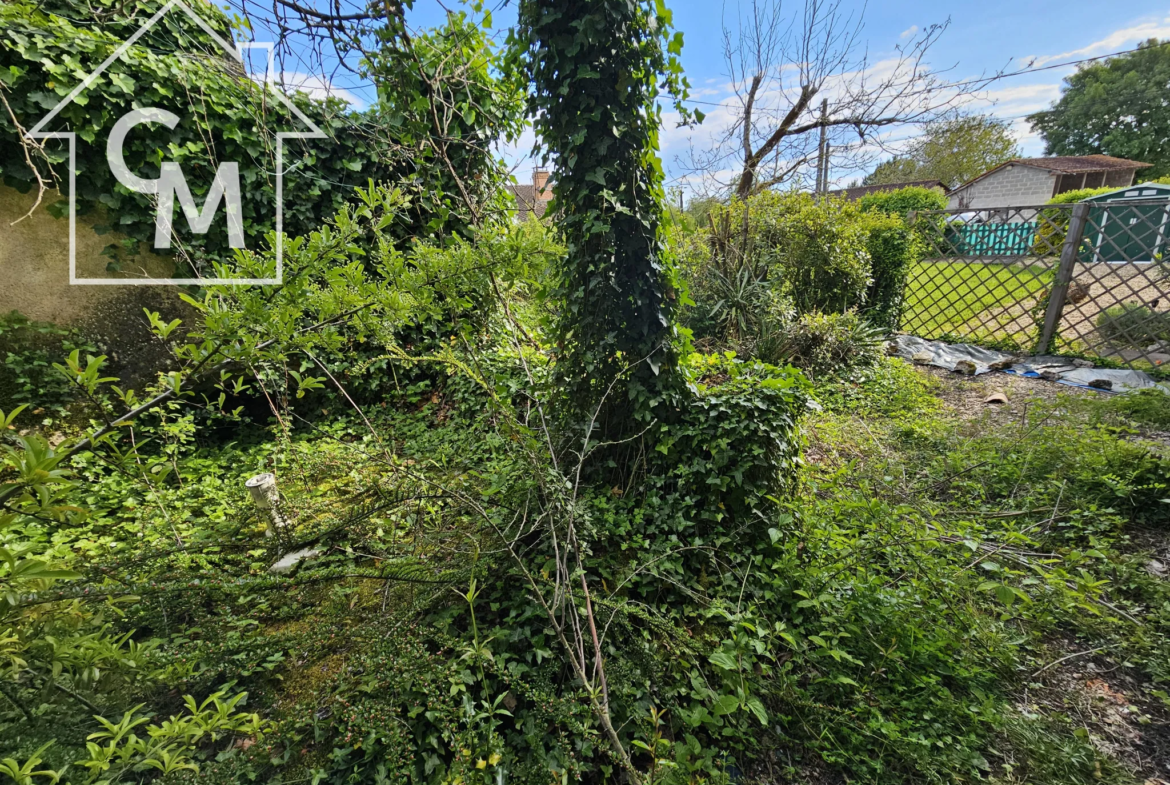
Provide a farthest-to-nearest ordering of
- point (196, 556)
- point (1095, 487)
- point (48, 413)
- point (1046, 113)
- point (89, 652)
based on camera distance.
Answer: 1. point (1046, 113)
2. point (48, 413)
3. point (1095, 487)
4. point (196, 556)
5. point (89, 652)

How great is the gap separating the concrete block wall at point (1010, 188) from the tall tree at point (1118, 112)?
6.87 metres

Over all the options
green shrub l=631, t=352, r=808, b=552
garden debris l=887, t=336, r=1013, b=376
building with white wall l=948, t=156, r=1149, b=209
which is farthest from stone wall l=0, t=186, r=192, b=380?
building with white wall l=948, t=156, r=1149, b=209

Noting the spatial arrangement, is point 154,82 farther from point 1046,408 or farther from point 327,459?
point 1046,408

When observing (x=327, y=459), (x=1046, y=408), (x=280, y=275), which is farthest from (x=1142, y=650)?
(x=327, y=459)

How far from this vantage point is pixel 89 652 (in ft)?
3.26

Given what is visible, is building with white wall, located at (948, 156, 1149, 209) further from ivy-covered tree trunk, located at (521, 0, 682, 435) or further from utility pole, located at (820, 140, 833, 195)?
ivy-covered tree trunk, located at (521, 0, 682, 435)

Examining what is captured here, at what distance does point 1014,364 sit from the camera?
191 inches

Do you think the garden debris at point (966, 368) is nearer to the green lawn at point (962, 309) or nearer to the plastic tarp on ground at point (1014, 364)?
the plastic tarp on ground at point (1014, 364)

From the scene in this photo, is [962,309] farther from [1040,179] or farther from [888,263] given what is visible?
[1040,179]

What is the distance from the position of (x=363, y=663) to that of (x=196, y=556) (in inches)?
41.4

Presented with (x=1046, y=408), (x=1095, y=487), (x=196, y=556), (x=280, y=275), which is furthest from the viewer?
(x=1046, y=408)

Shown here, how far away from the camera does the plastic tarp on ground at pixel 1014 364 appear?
4.16 metres

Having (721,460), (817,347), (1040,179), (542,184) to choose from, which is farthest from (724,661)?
(1040,179)

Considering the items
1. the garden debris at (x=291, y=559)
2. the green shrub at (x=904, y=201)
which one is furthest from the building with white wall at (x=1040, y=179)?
the garden debris at (x=291, y=559)
